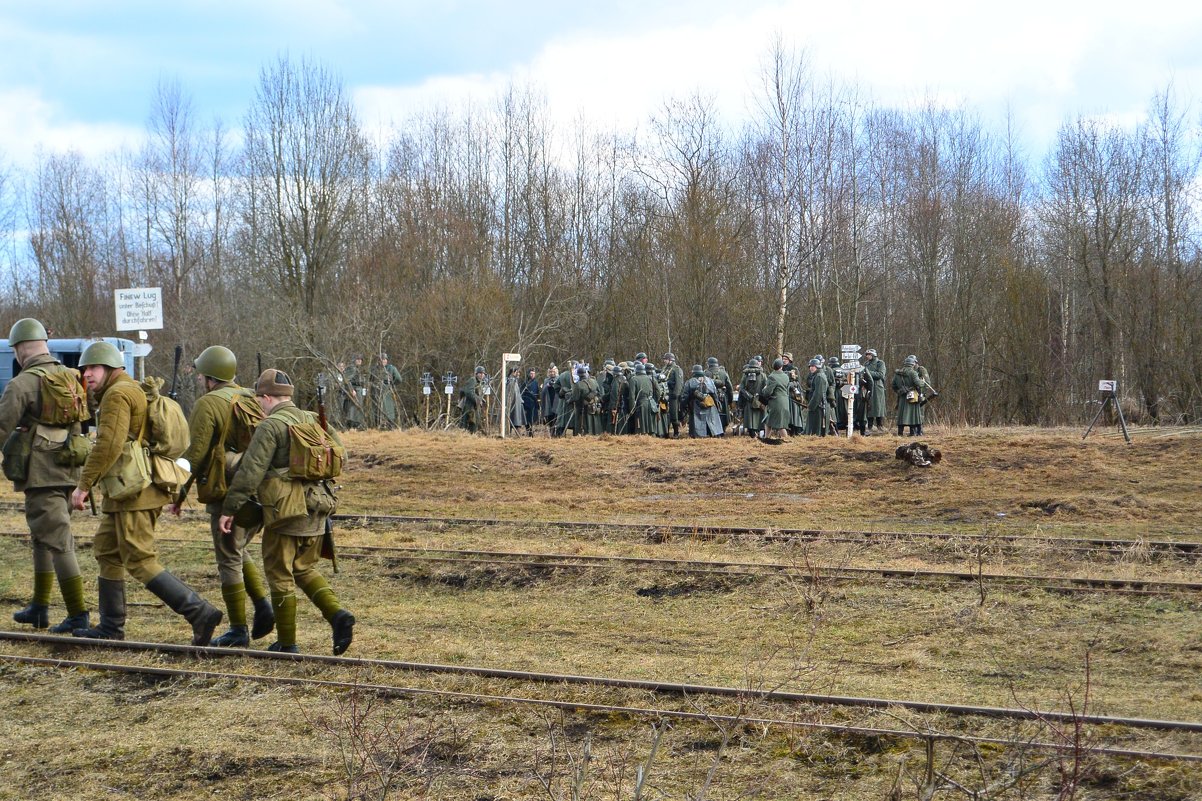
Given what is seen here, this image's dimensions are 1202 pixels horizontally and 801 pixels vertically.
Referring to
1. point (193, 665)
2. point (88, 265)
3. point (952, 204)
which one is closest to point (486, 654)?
→ point (193, 665)

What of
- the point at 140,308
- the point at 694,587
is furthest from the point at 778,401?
the point at 694,587

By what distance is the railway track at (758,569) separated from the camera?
10.2 m

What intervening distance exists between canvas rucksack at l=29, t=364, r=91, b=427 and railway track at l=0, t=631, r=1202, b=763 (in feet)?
5.14

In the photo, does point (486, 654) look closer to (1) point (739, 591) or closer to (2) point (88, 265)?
(1) point (739, 591)

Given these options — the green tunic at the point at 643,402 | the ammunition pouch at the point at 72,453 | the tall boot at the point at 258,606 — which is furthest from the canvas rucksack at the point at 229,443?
the green tunic at the point at 643,402

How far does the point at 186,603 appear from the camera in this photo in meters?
8.05

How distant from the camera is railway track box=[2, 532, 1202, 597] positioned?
401 inches

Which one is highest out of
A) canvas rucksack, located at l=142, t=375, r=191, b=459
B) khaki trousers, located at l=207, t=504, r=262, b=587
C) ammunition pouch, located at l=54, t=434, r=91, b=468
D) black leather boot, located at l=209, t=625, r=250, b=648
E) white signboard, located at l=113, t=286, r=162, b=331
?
white signboard, located at l=113, t=286, r=162, b=331

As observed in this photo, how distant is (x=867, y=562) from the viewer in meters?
12.0

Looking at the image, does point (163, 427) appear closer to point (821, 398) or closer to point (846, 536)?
point (846, 536)

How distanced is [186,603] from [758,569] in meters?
5.40

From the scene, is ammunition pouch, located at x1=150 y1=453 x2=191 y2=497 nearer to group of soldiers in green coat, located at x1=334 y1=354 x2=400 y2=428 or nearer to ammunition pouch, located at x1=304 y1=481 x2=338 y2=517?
ammunition pouch, located at x1=304 y1=481 x2=338 y2=517

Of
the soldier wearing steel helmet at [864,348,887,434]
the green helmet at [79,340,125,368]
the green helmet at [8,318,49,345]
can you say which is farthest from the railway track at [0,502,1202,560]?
the soldier wearing steel helmet at [864,348,887,434]

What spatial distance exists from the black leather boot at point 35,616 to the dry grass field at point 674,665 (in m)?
0.52
